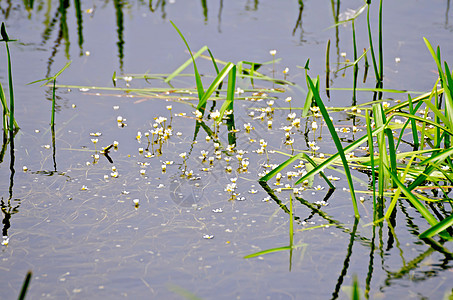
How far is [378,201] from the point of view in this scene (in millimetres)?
2756

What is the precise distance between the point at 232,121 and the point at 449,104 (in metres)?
1.45

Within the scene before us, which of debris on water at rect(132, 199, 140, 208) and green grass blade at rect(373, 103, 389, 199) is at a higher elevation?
green grass blade at rect(373, 103, 389, 199)

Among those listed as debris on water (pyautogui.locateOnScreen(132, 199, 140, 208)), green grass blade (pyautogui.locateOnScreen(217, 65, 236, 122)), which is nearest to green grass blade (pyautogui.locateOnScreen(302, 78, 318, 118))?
green grass blade (pyautogui.locateOnScreen(217, 65, 236, 122))

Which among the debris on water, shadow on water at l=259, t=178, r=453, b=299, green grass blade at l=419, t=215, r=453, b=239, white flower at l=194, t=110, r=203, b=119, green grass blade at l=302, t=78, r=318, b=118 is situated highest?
green grass blade at l=302, t=78, r=318, b=118

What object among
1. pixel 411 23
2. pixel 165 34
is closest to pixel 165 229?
pixel 165 34

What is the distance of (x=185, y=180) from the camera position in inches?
119

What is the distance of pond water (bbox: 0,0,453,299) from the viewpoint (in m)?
2.28

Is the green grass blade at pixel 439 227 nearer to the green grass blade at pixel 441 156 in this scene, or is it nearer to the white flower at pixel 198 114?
the green grass blade at pixel 441 156

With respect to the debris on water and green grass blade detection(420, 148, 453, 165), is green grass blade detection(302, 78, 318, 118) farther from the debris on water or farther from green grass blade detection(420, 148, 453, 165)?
the debris on water

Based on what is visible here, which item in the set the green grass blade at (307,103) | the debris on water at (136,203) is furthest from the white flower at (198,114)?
the debris on water at (136,203)

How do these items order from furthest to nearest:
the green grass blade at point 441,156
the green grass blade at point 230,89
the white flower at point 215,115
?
the white flower at point 215,115
the green grass blade at point 230,89
the green grass blade at point 441,156

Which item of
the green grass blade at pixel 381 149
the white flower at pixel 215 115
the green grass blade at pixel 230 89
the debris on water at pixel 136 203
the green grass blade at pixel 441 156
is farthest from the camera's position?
the white flower at pixel 215 115

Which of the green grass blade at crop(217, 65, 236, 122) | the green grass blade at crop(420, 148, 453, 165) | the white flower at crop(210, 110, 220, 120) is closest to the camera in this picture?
the green grass blade at crop(420, 148, 453, 165)

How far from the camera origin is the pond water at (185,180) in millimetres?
2279
